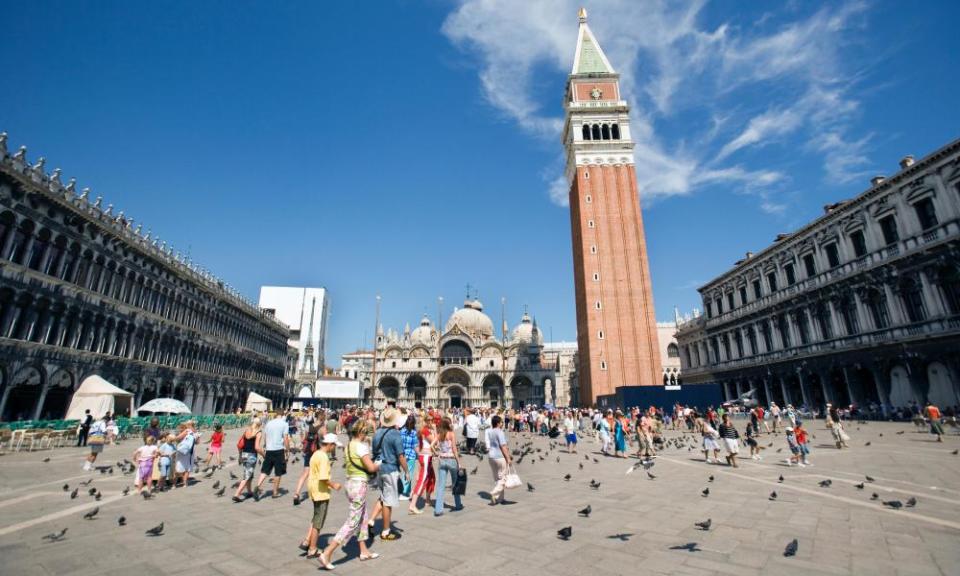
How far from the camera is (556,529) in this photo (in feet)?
20.6

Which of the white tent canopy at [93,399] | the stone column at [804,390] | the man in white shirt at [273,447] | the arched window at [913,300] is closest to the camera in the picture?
the man in white shirt at [273,447]

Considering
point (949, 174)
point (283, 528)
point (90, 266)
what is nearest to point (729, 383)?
point (949, 174)

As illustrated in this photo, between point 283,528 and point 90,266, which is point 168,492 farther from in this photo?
point 90,266

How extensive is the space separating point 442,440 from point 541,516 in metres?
1.98

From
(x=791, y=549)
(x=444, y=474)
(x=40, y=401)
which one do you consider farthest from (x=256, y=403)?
(x=791, y=549)

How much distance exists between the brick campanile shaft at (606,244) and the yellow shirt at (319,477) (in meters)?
38.0

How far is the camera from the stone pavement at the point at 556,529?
483cm

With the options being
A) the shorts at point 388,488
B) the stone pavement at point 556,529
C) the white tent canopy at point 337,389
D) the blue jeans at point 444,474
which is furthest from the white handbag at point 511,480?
the white tent canopy at point 337,389

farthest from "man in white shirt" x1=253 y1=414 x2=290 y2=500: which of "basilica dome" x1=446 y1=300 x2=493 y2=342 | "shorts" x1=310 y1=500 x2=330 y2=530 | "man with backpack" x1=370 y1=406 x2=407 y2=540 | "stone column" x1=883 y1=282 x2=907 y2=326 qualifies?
→ "basilica dome" x1=446 y1=300 x2=493 y2=342

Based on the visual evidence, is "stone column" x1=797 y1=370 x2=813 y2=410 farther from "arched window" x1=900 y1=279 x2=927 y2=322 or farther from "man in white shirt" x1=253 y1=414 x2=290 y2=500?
"man in white shirt" x1=253 y1=414 x2=290 y2=500

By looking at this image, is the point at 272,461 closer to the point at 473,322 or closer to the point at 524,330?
the point at 473,322

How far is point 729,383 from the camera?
3838cm

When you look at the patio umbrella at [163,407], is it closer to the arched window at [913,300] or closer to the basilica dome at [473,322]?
the arched window at [913,300]

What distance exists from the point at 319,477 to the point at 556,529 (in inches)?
135
